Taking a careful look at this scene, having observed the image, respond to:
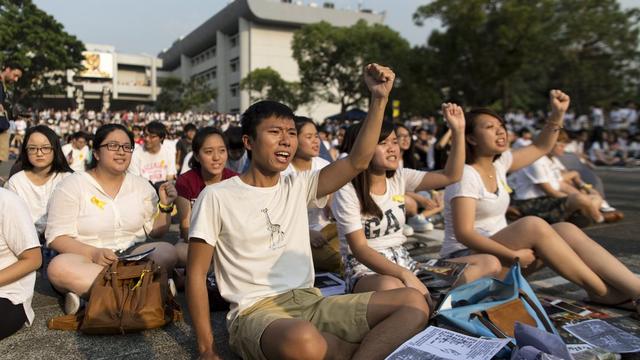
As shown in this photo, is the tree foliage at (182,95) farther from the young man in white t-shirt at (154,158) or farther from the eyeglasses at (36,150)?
the eyeglasses at (36,150)

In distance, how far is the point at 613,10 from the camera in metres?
29.9

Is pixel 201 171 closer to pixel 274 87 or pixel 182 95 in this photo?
pixel 274 87

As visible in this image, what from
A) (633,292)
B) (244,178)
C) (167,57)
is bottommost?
(633,292)

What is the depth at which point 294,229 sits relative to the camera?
2.68m

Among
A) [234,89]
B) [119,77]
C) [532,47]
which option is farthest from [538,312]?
[119,77]

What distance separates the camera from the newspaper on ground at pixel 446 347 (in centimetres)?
211

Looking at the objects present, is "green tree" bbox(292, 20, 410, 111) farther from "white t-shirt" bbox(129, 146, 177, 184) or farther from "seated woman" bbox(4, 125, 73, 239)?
"seated woman" bbox(4, 125, 73, 239)

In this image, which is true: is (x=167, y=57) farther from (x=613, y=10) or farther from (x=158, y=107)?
(x=613, y=10)

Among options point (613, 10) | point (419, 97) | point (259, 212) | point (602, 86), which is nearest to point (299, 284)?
point (259, 212)

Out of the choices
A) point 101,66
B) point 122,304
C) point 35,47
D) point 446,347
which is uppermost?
point 101,66

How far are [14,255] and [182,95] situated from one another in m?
60.5

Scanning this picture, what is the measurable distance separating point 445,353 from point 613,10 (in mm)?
34204

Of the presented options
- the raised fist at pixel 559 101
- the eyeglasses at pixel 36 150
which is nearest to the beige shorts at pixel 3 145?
the eyeglasses at pixel 36 150

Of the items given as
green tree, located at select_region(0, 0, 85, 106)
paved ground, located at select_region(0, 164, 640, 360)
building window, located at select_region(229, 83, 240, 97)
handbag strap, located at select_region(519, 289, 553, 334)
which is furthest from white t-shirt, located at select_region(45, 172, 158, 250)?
building window, located at select_region(229, 83, 240, 97)
